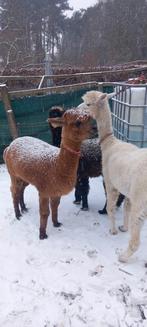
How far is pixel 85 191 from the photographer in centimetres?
415

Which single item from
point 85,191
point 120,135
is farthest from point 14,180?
point 120,135

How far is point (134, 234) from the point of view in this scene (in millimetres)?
2854

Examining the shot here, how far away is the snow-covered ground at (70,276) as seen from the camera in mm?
2469

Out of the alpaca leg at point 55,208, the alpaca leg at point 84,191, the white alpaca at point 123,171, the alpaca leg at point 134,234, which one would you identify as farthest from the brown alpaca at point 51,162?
the alpaca leg at point 134,234

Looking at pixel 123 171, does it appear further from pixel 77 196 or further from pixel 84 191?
pixel 77 196

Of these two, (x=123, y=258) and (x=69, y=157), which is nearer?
(x=123, y=258)

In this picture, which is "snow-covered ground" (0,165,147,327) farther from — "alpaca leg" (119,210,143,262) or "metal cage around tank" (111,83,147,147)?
"metal cage around tank" (111,83,147,147)

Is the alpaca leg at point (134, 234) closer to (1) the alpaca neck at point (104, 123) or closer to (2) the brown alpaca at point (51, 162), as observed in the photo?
(2) the brown alpaca at point (51, 162)

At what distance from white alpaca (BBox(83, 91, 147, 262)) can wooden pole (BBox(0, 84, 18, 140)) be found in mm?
2849

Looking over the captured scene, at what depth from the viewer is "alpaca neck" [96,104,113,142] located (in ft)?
11.4

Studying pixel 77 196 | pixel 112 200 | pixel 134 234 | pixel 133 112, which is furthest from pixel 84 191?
pixel 134 234

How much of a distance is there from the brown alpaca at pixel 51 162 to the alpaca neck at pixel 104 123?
477 millimetres

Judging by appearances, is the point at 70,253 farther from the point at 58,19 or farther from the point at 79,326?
the point at 58,19

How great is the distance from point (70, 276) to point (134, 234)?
668 millimetres
